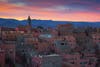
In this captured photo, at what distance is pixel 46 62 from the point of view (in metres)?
17.9

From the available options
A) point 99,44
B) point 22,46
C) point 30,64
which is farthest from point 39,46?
point 99,44

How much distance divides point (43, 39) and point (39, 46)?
12.7 feet

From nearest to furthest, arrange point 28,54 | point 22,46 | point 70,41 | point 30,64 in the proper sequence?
point 30,64 → point 28,54 → point 22,46 → point 70,41

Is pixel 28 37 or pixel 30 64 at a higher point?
pixel 28 37

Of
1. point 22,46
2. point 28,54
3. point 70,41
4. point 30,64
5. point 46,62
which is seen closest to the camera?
point 46,62

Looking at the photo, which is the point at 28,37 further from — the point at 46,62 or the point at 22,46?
the point at 46,62

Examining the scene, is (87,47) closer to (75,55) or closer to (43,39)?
(43,39)

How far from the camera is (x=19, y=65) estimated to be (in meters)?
21.1

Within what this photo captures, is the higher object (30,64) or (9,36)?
(9,36)

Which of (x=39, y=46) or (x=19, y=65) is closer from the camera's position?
(x=19, y=65)

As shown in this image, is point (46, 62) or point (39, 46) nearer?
point (46, 62)

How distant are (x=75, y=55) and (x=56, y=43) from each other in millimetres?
4744

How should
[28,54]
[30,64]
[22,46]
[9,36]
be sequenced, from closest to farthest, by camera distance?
[30,64]
[28,54]
[22,46]
[9,36]

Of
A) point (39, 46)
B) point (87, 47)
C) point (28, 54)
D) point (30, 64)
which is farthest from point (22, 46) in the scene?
point (87, 47)
